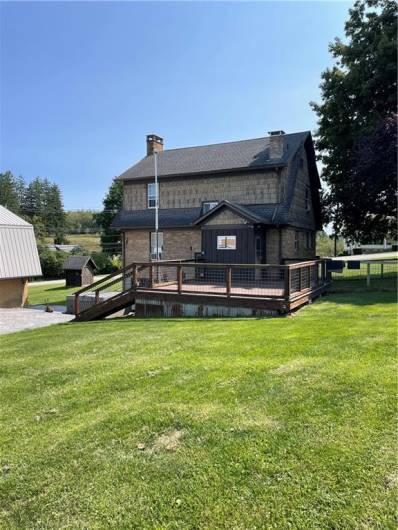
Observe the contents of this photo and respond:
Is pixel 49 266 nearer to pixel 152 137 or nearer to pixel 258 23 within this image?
pixel 152 137

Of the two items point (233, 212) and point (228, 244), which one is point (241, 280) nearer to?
point (228, 244)

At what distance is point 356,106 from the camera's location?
2103cm

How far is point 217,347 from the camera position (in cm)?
639

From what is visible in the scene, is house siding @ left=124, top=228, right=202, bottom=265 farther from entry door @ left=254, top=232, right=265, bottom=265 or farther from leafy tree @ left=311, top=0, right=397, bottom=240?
leafy tree @ left=311, top=0, right=397, bottom=240

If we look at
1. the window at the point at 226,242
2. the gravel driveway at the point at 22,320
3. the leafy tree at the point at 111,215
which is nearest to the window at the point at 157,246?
the window at the point at 226,242

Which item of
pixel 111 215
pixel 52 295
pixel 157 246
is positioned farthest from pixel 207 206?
pixel 111 215

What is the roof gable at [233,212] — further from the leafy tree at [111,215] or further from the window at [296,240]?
the leafy tree at [111,215]

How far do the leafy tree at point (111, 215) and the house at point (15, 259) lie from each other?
4275 centimetres

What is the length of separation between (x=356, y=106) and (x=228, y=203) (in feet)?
36.9

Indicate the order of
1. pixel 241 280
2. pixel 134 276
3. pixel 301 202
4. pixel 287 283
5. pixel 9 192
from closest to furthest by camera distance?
pixel 287 283, pixel 134 276, pixel 241 280, pixel 301 202, pixel 9 192

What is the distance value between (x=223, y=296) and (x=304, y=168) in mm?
12590

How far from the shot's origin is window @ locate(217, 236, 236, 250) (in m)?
16.6

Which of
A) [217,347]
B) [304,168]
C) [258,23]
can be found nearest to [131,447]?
[217,347]

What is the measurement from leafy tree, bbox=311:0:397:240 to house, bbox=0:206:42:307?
1706 cm
